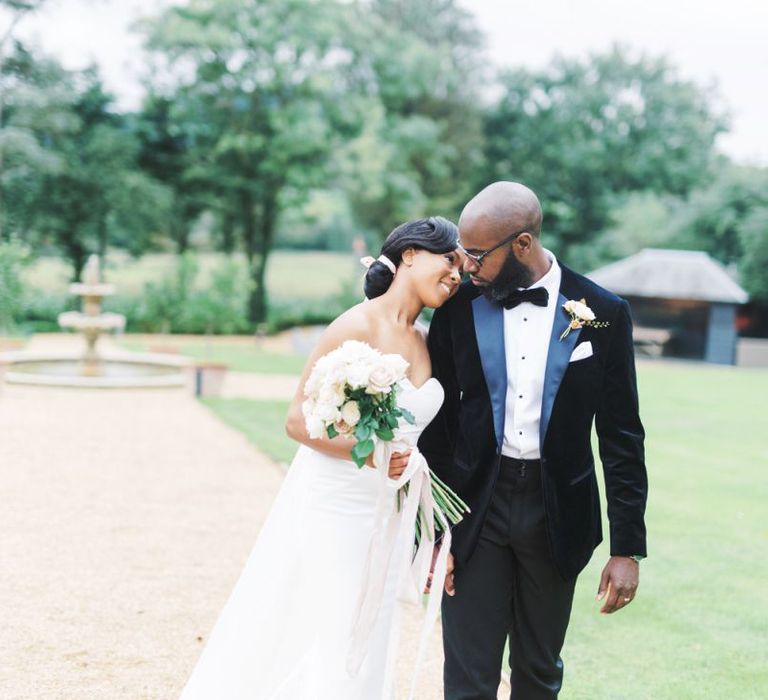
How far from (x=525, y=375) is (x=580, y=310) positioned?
0.29 metres

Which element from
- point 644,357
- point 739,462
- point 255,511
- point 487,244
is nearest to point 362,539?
point 487,244

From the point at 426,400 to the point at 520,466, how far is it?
464 millimetres

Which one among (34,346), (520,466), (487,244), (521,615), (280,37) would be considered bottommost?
(34,346)

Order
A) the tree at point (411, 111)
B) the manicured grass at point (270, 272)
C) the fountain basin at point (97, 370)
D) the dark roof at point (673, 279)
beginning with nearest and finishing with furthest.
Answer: the fountain basin at point (97, 370) → the dark roof at point (673, 279) → the manicured grass at point (270, 272) → the tree at point (411, 111)

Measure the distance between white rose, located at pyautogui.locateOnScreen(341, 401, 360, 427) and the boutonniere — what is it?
0.73m

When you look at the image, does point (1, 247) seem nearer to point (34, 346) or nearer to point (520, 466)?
point (34, 346)

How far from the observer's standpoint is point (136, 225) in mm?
37969

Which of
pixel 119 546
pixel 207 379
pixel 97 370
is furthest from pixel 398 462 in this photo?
pixel 97 370

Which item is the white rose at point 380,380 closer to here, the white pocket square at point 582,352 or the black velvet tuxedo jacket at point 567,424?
the black velvet tuxedo jacket at point 567,424

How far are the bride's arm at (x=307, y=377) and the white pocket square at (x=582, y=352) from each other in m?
0.73

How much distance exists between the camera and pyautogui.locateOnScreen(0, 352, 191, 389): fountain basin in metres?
18.3

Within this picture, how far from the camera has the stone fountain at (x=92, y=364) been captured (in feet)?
60.3

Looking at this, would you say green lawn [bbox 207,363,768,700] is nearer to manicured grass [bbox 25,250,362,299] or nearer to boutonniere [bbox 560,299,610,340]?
boutonniere [bbox 560,299,610,340]

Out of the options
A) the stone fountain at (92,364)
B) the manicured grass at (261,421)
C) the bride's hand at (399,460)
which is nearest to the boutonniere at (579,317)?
the bride's hand at (399,460)
